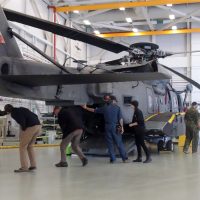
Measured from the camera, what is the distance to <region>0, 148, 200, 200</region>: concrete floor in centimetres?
492

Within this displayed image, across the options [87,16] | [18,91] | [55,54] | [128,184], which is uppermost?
[87,16]

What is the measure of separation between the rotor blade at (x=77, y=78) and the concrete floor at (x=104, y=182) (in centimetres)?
161

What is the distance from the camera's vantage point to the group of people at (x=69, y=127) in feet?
23.1

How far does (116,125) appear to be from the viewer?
8.66 meters

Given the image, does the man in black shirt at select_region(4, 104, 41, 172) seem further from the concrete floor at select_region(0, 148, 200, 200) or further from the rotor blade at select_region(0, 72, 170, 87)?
the rotor blade at select_region(0, 72, 170, 87)

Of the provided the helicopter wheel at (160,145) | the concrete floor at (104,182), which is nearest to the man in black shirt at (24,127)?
the concrete floor at (104,182)

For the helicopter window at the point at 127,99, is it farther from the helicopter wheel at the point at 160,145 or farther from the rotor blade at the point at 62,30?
the rotor blade at the point at 62,30

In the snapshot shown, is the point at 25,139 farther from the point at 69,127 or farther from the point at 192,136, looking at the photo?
the point at 192,136

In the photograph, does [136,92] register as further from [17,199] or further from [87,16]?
[87,16]

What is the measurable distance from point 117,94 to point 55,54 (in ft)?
39.1

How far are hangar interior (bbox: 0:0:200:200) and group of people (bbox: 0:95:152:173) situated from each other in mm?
371

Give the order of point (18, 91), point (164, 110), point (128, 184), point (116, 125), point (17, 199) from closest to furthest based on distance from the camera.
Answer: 1. point (17, 199)
2. point (128, 184)
3. point (18, 91)
4. point (116, 125)
5. point (164, 110)

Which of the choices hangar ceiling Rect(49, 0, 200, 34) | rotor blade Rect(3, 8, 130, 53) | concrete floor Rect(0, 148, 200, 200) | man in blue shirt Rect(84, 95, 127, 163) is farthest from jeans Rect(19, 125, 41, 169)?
hangar ceiling Rect(49, 0, 200, 34)

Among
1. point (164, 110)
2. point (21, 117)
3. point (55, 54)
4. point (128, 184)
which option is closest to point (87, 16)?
point (55, 54)
